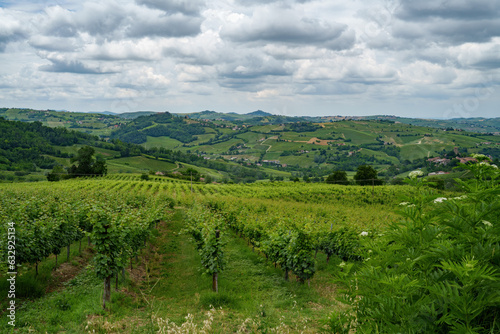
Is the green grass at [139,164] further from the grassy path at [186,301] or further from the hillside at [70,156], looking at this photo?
the grassy path at [186,301]

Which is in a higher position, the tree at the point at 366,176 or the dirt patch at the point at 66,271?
the dirt patch at the point at 66,271

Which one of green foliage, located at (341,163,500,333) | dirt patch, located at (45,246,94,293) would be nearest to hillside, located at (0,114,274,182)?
dirt patch, located at (45,246,94,293)

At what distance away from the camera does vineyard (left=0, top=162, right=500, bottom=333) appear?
2676mm

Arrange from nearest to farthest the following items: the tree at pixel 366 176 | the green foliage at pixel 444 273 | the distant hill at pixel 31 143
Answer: the green foliage at pixel 444 273 → the tree at pixel 366 176 → the distant hill at pixel 31 143

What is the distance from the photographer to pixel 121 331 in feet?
25.1

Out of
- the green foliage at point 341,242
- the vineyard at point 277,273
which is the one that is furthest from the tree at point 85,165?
the green foliage at point 341,242

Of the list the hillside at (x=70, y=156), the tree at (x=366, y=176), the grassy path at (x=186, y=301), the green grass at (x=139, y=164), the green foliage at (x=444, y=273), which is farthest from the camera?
the green grass at (x=139, y=164)

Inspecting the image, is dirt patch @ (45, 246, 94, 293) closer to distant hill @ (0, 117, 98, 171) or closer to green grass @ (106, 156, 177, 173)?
green grass @ (106, 156, 177, 173)

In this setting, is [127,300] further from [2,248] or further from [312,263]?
[312,263]

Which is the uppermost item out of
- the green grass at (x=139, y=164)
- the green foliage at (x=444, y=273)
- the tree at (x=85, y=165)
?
the green foliage at (x=444, y=273)

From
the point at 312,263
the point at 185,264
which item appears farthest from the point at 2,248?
the point at 312,263

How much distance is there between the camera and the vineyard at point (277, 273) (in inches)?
105

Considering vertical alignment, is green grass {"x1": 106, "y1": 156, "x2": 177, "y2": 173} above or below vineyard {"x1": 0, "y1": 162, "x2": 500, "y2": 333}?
below

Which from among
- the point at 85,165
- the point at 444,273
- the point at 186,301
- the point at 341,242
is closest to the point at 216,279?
the point at 186,301
